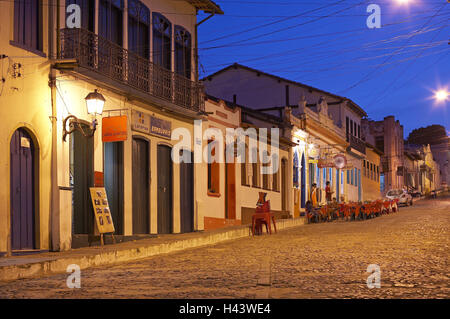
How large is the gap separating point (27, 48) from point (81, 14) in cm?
242

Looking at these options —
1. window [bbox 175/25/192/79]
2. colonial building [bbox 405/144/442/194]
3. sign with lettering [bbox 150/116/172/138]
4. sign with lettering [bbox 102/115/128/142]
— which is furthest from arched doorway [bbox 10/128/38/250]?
colonial building [bbox 405/144/442/194]

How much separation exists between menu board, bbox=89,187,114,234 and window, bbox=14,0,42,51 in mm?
3499

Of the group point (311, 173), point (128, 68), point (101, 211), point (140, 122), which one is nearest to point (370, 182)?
point (311, 173)

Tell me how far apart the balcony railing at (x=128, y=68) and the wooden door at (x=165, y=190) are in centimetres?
161

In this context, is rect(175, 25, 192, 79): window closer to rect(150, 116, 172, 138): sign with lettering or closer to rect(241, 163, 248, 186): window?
rect(150, 116, 172, 138): sign with lettering

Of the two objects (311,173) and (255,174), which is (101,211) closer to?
(255,174)

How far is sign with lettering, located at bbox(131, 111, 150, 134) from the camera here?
1653 cm

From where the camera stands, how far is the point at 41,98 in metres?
13.0

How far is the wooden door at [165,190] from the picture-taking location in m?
18.2

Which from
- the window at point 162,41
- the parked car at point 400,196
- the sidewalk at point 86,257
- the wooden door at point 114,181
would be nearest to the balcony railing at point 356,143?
the parked car at point 400,196
